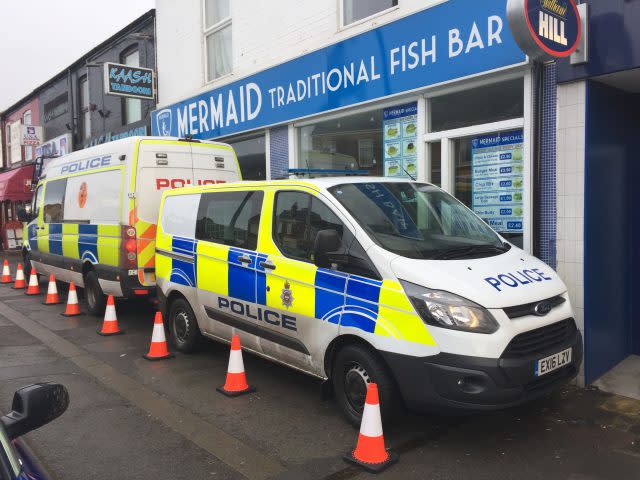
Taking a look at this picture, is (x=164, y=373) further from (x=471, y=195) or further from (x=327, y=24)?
(x=327, y=24)

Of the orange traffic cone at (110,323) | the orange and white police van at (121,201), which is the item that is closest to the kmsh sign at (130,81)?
the orange and white police van at (121,201)

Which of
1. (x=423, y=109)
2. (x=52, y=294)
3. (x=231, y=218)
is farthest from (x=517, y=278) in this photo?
(x=52, y=294)

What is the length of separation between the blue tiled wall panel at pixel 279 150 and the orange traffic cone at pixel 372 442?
6.35 metres

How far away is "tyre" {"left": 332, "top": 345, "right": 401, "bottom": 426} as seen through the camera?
401 centimetres

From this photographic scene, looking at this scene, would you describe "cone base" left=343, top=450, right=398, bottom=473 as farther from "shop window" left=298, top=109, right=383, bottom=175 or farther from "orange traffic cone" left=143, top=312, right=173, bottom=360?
"shop window" left=298, top=109, right=383, bottom=175

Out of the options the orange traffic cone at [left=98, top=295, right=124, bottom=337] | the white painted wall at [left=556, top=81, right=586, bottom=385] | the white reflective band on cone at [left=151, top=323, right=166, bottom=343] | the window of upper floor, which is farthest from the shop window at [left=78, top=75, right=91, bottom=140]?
the white painted wall at [left=556, top=81, right=586, bottom=385]

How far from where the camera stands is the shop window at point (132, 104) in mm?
14891

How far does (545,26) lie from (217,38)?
27.2 feet

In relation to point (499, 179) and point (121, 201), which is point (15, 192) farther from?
point (499, 179)

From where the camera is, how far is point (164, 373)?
5.86 metres

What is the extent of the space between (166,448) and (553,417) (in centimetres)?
312

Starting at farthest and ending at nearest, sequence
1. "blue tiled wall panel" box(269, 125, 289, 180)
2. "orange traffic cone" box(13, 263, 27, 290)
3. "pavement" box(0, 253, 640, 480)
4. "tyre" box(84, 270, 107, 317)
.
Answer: "orange traffic cone" box(13, 263, 27, 290), "blue tiled wall panel" box(269, 125, 289, 180), "tyre" box(84, 270, 107, 317), "pavement" box(0, 253, 640, 480)

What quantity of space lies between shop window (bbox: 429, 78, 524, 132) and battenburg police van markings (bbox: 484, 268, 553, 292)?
252 centimetres

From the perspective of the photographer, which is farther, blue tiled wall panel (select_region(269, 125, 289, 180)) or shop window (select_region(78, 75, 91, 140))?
shop window (select_region(78, 75, 91, 140))
